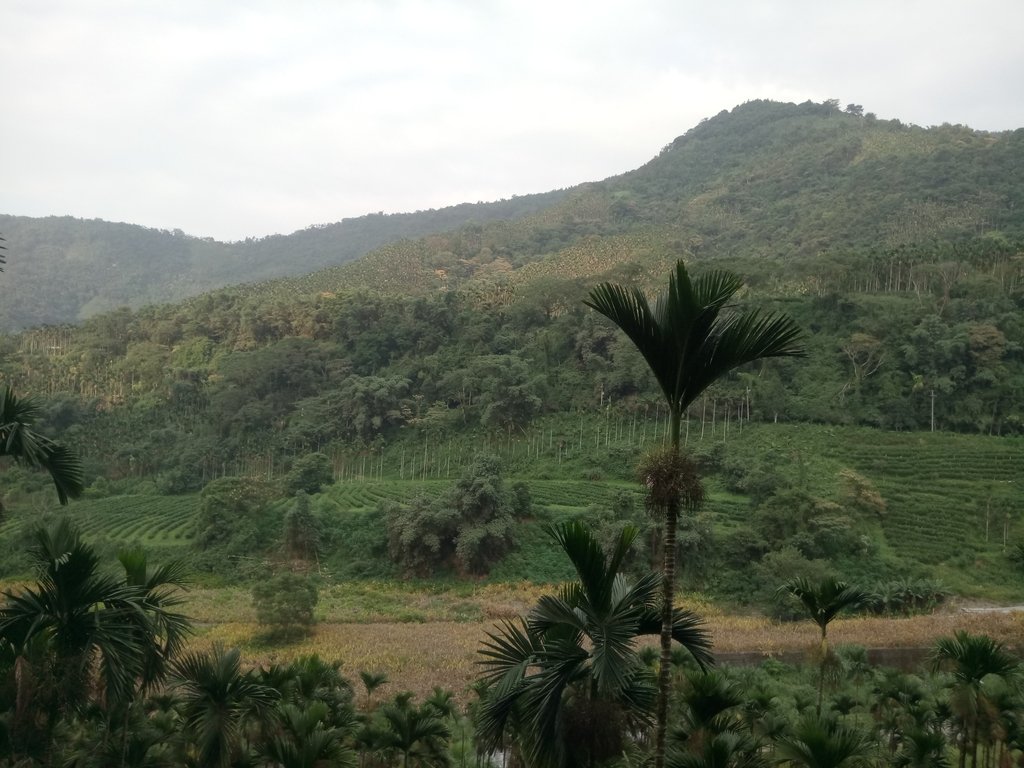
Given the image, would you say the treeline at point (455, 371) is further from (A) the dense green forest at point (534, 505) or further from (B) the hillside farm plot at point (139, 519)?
(B) the hillside farm plot at point (139, 519)

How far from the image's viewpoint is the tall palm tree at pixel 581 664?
5051 millimetres

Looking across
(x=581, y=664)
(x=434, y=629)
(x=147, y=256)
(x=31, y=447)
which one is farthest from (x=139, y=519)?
(x=147, y=256)

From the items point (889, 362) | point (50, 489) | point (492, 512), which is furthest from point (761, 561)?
point (50, 489)

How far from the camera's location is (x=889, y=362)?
4562cm

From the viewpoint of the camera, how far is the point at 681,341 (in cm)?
495

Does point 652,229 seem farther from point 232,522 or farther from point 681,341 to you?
point 681,341

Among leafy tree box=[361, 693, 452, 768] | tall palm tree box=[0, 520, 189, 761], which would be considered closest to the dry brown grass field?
leafy tree box=[361, 693, 452, 768]

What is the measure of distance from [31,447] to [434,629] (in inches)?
849

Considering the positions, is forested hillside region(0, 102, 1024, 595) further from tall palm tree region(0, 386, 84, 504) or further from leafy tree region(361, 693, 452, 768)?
tall palm tree region(0, 386, 84, 504)

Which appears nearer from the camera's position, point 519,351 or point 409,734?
point 409,734

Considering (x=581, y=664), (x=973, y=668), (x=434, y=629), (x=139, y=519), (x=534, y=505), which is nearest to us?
(x=581, y=664)

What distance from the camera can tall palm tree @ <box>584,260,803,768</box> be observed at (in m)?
4.83

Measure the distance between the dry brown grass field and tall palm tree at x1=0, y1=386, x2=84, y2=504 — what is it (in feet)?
40.3

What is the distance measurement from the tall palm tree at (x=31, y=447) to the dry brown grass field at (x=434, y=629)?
1230 cm
